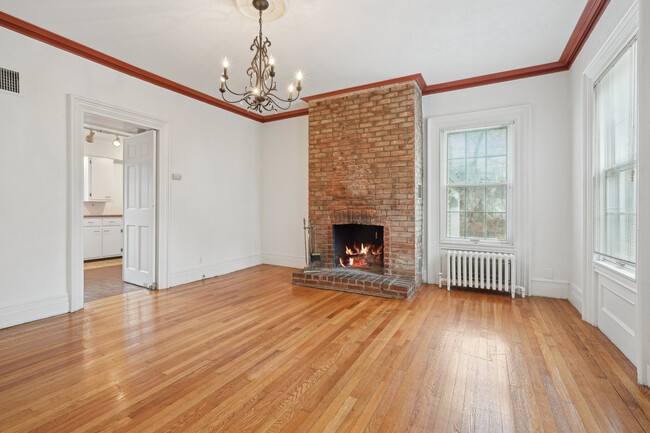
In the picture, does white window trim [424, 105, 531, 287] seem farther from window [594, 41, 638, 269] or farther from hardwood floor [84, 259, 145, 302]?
hardwood floor [84, 259, 145, 302]

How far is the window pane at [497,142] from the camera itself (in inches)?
165

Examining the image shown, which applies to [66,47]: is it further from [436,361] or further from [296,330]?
[436,361]

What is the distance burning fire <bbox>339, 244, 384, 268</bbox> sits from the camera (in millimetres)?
4946

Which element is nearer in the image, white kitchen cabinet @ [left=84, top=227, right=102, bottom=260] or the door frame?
the door frame

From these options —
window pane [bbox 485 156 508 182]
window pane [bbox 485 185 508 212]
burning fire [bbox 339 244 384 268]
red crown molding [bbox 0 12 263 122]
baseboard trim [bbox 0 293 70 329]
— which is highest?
red crown molding [bbox 0 12 263 122]

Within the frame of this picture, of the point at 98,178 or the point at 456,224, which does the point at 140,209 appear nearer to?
the point at 98,178

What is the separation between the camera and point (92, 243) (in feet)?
21.9

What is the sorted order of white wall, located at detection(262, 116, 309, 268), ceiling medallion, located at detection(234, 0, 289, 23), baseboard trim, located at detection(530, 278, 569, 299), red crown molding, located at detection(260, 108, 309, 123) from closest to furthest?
1. ceiling medallion, located at detection(234, 0, 289, 23)
2. baseboard trim, located at detection(530, 278, 569, 299)
3. red crown molding, located at detection(260, 108, 309, 123)
4. white wall, located at detection(262, 116, 309, 268)

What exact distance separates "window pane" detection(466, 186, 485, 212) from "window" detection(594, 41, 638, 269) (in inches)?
55.8

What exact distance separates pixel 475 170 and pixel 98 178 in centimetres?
782

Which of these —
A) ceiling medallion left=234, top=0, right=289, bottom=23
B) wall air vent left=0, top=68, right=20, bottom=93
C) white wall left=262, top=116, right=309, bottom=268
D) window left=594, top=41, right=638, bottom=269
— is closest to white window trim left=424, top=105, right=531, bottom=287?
window left=594, top=41, right=638, bottom=269

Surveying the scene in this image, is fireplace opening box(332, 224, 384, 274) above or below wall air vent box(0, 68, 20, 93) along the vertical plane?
below

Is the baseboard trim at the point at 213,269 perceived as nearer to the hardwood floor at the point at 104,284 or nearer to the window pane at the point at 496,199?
the hardwood floor at the point at 104,284

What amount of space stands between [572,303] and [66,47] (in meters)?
6.24
